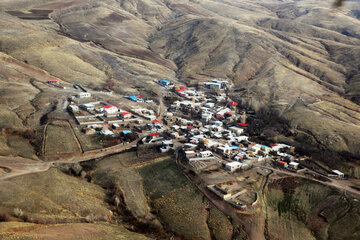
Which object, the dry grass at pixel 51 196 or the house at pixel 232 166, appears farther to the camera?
the house at pixel 232 166

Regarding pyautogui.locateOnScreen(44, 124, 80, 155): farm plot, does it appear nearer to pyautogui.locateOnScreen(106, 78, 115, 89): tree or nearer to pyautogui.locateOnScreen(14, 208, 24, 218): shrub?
pyautogui.locateOnScreen(14, 208, 24, 218): shrub

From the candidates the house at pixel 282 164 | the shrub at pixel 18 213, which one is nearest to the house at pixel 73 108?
the shrub at pixel 18 213

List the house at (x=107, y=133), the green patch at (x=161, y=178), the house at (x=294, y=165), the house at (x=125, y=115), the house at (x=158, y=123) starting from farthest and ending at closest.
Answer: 1. the house at (x=125, y=115)
2. the house at (x=158, y=123)
3. the house at (x=107, y=133)
4. the house at (x=294, y=165)
5. the green patch at (x=161, y=178)

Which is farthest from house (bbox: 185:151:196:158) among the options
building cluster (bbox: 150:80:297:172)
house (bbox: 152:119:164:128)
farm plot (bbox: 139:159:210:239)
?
house (bbox: 152:119:164:128)

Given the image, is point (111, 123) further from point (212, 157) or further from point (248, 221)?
point (248, 221)

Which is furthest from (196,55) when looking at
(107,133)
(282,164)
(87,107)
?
(282,164)

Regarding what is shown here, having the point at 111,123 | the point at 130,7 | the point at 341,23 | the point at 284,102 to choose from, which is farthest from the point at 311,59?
the point at 130,7

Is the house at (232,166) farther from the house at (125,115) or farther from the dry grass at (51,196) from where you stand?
the house at (125,115)
